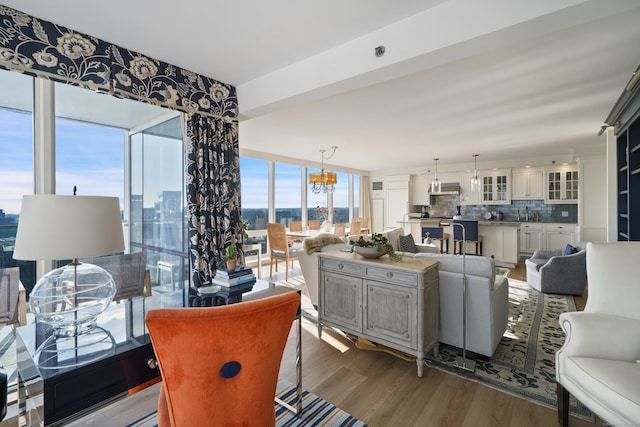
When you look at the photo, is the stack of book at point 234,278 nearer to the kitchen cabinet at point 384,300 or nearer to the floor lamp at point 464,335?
→ the kitchen cabinet at point 384,300

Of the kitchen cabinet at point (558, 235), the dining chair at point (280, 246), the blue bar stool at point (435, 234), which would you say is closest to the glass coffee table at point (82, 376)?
the dining chair at point (280, 246)

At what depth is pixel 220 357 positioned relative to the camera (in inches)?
39.8

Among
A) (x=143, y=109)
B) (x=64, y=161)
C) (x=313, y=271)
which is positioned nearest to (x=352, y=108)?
(x=313, y=271)

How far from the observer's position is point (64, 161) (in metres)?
2.42

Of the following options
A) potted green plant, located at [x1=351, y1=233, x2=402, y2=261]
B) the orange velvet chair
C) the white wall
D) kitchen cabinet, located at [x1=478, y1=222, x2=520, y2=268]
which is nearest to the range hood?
kitchen cabinet, located at [x1=478, y1=222, x2=520, y2=268]

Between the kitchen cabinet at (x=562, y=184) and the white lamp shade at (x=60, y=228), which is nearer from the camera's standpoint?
the white lamp shade at (x=60, y=228)

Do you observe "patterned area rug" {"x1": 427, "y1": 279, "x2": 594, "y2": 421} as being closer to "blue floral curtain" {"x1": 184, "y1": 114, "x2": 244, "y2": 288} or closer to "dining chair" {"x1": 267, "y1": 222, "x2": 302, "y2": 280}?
"blue floral curtain" {"x1": 184, "y1": 114, "x2": 244, "y2": 288}

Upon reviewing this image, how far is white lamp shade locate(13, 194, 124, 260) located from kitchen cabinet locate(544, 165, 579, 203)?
329 inches

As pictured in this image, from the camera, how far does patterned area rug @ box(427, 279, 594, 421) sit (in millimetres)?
2082

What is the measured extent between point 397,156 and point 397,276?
4964 millimetres

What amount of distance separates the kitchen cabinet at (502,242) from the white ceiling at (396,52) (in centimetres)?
268

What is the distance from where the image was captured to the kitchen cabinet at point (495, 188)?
7285 millimetres

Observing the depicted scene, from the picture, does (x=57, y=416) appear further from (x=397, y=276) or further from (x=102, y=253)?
(x=397, y=276)

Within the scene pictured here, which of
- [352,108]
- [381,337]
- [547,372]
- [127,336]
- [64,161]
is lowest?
[547,372]
